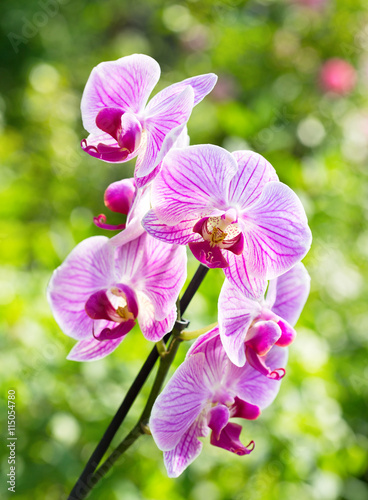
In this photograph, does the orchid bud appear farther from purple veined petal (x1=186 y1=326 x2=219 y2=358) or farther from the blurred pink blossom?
the blurred pink blossom

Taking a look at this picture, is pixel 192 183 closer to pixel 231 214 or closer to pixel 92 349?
pixel 231 214

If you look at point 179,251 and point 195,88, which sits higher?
point 195,88

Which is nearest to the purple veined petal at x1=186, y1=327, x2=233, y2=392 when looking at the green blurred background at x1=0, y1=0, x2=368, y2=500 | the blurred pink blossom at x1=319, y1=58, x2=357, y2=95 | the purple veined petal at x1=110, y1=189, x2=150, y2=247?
the purple veined petal at x1=110, y1=189, x2=150, y2=247

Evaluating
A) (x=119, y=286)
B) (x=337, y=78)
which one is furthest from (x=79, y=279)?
(x=337, y=78)

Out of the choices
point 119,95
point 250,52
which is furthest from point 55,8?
point 119,95

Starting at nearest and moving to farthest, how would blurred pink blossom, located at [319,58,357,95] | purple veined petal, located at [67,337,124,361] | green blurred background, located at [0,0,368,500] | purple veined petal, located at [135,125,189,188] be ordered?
purple veined petal, located at [135,125,189,188] < purple veined petal, located at [67,337,124,361] < green blurred background, located at [0,0,368,500] < blurred pink blossom, located at [319,58,357,95]

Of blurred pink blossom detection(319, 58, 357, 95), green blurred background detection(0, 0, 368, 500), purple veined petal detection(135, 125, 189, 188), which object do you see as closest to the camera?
purple veined petal detection(135, 125, 189, 188)

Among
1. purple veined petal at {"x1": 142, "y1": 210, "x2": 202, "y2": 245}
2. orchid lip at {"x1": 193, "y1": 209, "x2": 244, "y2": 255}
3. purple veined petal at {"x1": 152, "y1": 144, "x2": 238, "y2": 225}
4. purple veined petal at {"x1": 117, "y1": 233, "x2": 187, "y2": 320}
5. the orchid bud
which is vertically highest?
purple veined petal at {"x1": 152, "y1": 144, "x2": 238, "y2": 225}

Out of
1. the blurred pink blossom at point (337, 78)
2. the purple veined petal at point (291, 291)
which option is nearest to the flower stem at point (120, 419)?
the purple veined petal at point (291, 291)
